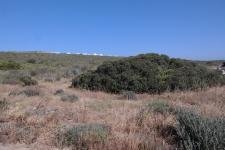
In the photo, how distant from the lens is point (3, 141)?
7586mm

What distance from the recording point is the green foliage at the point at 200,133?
19.8ft

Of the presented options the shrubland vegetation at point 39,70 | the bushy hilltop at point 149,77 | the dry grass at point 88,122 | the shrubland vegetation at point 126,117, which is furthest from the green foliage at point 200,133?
the shrubland vegetation at point 39,70

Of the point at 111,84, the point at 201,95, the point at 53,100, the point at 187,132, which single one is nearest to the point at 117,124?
the point at 187,132

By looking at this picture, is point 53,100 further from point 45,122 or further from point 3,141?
point 3,141

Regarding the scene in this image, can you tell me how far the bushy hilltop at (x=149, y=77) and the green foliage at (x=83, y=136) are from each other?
28.3 feet

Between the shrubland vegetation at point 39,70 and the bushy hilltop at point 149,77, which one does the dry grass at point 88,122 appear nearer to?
the bushy hilltop at point 149,77

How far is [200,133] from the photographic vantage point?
6.34 meters

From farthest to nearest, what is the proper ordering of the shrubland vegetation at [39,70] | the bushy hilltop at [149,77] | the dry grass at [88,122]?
the shrubland vegetation at [39,70], the bushy hilltop at [149,77], the dry grass at [88,122]

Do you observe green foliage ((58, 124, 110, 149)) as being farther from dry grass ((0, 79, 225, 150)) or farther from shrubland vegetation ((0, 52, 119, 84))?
shrubland vegetation ((0, 52, 119, 84))

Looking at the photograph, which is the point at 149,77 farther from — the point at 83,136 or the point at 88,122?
the point at 83,136

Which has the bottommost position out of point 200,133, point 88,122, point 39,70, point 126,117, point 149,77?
point 39,70

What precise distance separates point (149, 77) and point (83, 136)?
990 centimetres

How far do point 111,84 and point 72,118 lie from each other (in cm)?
742

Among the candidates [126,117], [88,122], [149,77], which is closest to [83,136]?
[88,122]
